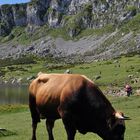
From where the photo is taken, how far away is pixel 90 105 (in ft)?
55.5

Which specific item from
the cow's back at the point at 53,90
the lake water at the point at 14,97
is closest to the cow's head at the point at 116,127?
the cow's back at the point at 53,90

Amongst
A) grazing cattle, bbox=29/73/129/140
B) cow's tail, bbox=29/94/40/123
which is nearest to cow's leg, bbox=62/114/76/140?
grazing cattle, bbox=29/73/129/140

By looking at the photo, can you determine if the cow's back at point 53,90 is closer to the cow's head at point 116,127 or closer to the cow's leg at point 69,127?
the cow's leg at point 69,127

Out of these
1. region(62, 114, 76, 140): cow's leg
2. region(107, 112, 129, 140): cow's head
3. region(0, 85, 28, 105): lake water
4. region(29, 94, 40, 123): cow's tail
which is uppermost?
region(107, 112, 129, 140): cow's head

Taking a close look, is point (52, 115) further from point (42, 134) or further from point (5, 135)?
point (5, 135)

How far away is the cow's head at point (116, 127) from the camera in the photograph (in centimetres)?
Answer: 1527

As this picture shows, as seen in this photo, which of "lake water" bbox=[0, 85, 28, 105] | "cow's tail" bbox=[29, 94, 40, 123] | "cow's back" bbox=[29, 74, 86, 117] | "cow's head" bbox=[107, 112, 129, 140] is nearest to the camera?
"cow's head" bbox=[107, 112, 129, 140]

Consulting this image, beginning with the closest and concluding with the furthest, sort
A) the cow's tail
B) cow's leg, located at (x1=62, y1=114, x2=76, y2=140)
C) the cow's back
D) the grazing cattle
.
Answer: the grazing cattle
cow's leg, located at (x1=62, y1=114, x2=76, y2=140)
the cow's back
the cow's tail

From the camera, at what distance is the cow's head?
50.1 ft

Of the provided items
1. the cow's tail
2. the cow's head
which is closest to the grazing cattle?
the cow's head

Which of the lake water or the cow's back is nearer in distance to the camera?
the cow's back

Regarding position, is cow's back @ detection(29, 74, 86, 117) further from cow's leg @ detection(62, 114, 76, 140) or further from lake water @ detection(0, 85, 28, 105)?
lake water @ detection(0, 85, 28, 105)

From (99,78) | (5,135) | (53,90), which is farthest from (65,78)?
(99,78)

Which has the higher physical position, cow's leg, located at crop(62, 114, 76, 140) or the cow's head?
the cow's head
